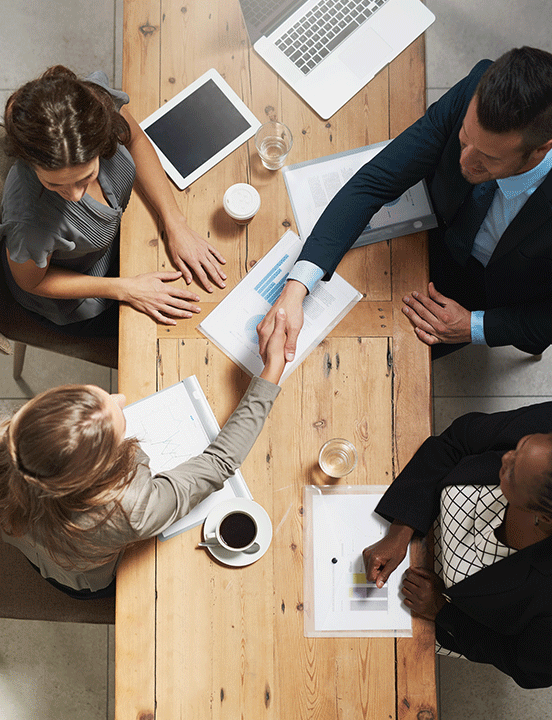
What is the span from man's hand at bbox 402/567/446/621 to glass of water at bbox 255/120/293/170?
3.52ft

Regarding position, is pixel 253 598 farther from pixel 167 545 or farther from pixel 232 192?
pixel 232 192

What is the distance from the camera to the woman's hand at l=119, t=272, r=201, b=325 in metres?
1.46

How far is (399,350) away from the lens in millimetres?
1467

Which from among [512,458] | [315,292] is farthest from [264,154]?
[512,458]

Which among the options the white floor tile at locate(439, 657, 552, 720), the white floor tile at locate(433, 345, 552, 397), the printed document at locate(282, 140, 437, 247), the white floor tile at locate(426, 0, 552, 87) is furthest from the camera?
the white floor tile at locate(426, 0, 552, 87)

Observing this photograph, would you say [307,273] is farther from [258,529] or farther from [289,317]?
[258,529]

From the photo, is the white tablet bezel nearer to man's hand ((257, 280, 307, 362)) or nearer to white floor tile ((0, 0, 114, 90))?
man's hand ((257, 280, 307, 362))

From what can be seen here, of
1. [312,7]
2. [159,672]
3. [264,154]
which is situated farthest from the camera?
[312,7]

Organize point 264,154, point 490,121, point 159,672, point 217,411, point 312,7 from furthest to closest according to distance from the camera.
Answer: point 312,7 < point 264,154 < point 217,411 < point 159,672 < point 490,121

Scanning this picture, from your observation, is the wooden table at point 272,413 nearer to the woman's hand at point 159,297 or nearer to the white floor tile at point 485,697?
the woman's hand at point 159,297

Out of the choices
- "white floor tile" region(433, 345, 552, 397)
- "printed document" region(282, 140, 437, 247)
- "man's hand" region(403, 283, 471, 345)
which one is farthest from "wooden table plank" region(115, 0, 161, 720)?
"white floor tile" region(433, 345, 552, 397)

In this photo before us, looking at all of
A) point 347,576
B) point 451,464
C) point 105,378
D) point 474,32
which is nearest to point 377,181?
point 451,464

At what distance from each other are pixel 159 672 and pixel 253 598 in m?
0.26

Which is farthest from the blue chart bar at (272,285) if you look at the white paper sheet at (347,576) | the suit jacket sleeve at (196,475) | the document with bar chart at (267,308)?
the white paper sheet at (347,576)
